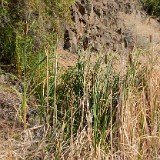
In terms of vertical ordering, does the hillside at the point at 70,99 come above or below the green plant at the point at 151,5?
above

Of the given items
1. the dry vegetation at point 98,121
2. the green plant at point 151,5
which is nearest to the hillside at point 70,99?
the dry vegetation at point 98,121

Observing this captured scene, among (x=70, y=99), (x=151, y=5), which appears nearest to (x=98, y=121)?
(x=70, y=99)

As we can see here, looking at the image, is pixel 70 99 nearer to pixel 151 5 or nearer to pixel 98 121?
pixel 98 121

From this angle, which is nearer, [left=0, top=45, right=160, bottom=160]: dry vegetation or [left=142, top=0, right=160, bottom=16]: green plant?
[left=0, top=45, right=160, bottom=160]: dry vegetation

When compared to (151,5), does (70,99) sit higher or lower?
higher

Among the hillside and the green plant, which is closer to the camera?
the hillside

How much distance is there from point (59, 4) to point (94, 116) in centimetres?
344

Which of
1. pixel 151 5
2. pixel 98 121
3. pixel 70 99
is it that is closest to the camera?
pixel 98 121

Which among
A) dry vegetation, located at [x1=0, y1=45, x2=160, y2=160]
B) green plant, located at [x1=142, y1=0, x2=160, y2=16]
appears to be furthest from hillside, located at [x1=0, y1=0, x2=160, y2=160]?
green plant, located at [x1=142, y1=0, x2=160, y2=16]

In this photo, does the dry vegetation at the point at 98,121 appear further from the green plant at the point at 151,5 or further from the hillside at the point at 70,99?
the green plant at the point at 151,5

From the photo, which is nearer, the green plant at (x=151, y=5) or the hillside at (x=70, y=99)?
the hillside at (x=70, y=99)

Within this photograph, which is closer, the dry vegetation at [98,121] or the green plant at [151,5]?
the dry vegetation at [98,121]

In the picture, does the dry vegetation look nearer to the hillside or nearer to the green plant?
the hillside

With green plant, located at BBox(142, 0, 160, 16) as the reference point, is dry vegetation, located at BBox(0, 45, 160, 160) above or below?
above
